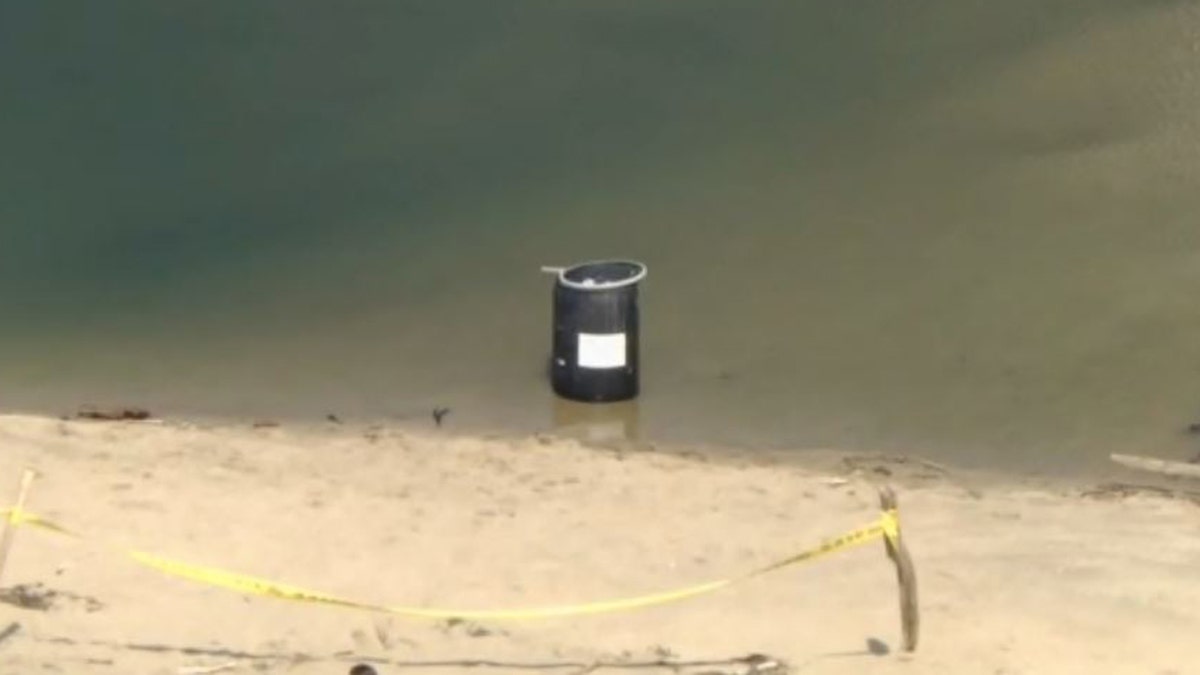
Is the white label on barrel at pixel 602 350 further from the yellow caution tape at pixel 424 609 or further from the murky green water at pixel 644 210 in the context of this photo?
the yellow caution tape at pixel 424 609

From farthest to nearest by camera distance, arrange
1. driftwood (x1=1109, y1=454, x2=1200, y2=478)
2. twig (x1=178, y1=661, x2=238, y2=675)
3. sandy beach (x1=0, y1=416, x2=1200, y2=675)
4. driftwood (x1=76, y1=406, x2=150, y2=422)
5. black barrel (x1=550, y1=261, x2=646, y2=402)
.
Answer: black barrel (x1=550, y1=261, x2=646, y2=402)
driftwood (x1=76, y1=406, x2=150, y2=422)
driftwood (x1=1109, y1=454, x2=1200, y2=478)
sandy beach (x1=0, y1=416, x2=1200, y2=675)
twig (x1=178, y1=661, x2=238, y2=675)

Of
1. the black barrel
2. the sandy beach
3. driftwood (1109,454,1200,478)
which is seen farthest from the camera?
the black barrel

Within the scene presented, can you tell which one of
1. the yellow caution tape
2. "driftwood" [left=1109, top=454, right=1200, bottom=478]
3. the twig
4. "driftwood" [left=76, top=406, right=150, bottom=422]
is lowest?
the twig

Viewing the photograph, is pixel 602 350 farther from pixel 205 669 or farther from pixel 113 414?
pixel 205 669

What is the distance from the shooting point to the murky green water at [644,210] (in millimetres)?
9727

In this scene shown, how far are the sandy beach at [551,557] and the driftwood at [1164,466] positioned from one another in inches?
7.9

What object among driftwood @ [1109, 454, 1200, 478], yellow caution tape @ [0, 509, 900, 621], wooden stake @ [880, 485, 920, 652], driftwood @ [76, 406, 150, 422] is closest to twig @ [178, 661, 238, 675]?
yellow caution tape @ [0, 509, 900, 621]

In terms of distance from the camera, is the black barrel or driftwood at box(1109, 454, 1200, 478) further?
the black barrel

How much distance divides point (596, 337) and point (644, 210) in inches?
103

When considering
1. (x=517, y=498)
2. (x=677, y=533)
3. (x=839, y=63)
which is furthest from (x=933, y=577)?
(x=839, y=63)

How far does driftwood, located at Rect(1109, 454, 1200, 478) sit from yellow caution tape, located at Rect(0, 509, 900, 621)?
1873 millimetres

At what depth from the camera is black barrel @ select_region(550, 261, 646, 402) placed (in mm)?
9234

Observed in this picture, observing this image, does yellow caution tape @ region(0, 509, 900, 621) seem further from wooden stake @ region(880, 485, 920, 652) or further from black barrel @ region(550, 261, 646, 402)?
black barrel @ region(550, 261, 646, 402)

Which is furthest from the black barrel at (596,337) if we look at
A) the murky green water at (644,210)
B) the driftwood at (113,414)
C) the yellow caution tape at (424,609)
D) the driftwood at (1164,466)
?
the yellow caution tape at (424,609)
